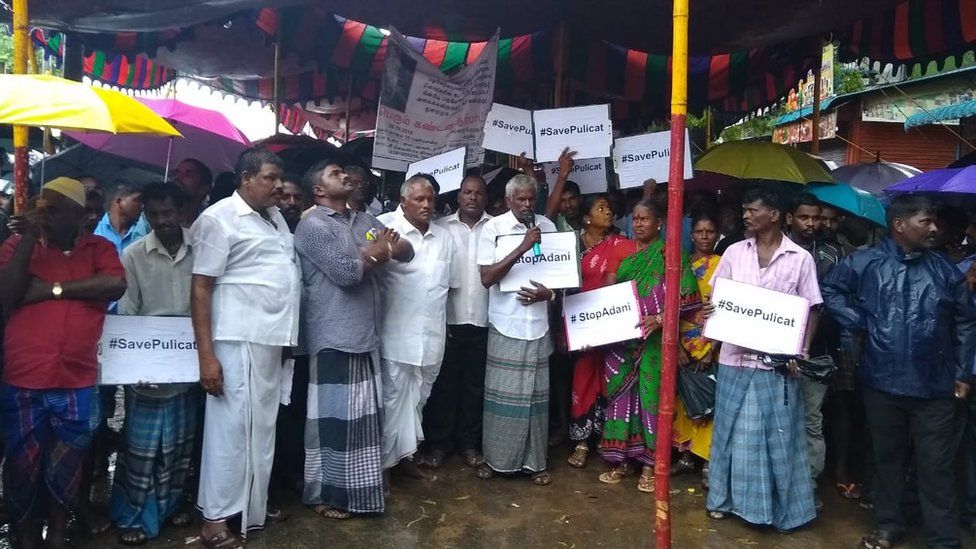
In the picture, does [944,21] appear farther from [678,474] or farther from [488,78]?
[678,474]

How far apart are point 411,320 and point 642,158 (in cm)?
224

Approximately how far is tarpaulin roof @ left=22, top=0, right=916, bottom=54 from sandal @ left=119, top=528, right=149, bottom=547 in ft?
10.0

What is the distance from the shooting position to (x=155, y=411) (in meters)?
3.32

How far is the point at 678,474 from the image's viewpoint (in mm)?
4398

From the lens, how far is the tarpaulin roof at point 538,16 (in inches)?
164

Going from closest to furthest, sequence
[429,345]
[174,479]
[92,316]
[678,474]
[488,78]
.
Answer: [92,316]
[174,479]
[429,345]
[678,474]
[488,78]

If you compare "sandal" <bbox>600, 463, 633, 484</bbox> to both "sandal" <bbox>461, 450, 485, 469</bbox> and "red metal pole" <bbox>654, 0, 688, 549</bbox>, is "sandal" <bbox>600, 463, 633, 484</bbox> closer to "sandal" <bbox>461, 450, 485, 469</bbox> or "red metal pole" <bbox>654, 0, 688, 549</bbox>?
"sandal" <bbox>461, 450, 485, 469</bbox>

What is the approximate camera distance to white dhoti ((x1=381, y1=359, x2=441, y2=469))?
3.94 metres

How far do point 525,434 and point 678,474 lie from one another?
1.12m

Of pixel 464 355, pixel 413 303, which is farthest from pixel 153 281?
pixel 464 355

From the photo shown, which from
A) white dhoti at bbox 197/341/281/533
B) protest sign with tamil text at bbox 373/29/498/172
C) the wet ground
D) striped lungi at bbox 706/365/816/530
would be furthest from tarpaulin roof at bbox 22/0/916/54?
the wet ground

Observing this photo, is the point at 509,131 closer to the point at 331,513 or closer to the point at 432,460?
the point at 432,460

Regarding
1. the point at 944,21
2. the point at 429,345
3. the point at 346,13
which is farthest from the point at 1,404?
the point at 944,21

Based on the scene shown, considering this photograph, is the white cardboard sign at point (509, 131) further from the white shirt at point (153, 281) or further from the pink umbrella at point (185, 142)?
the pink umbrella at point (185, 142)
